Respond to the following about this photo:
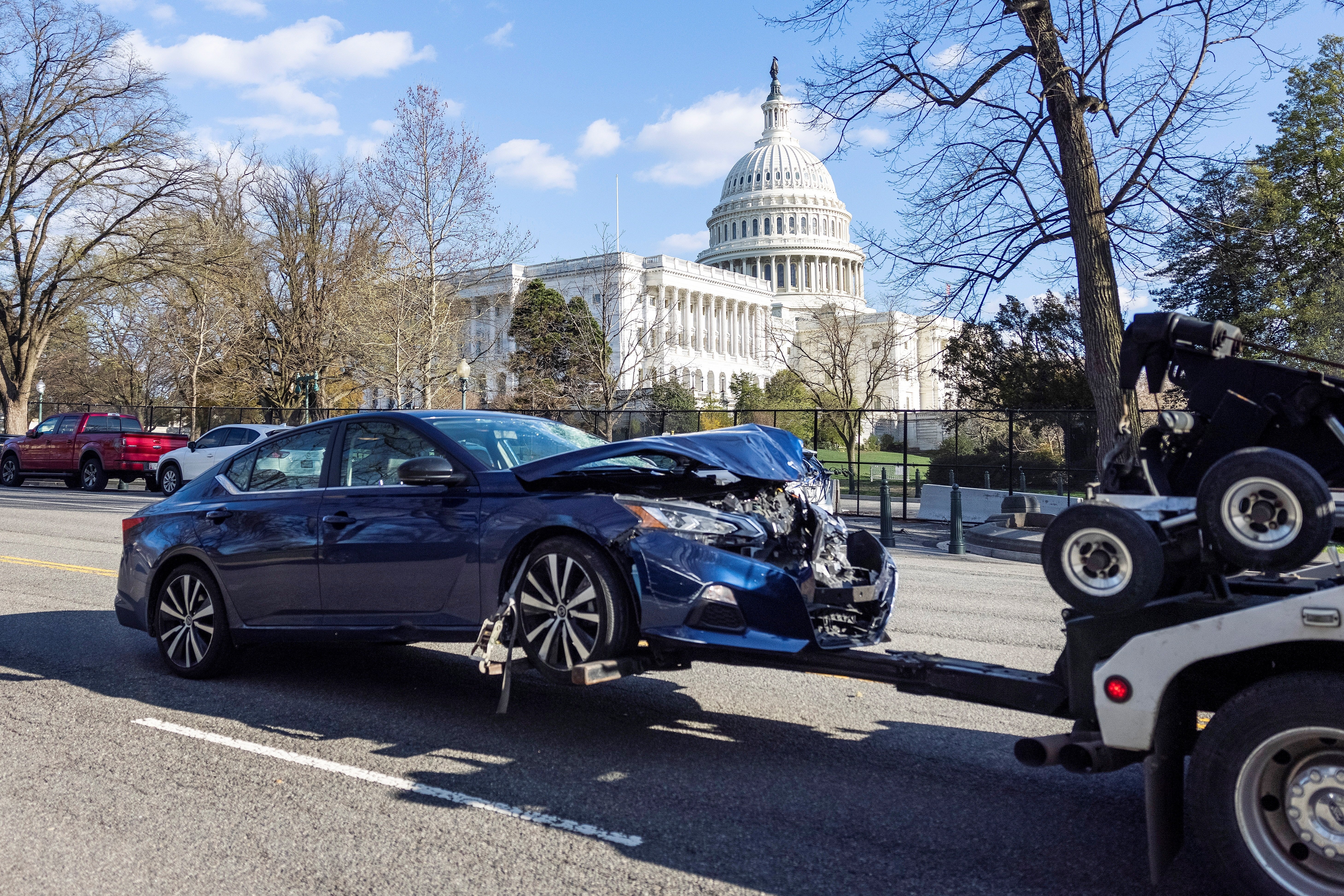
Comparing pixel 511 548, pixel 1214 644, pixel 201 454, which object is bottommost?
pixel 1214 644

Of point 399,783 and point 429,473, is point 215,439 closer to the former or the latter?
point 429,473

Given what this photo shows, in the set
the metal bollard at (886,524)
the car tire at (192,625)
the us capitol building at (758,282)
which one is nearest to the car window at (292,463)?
the car tire at (192,625)

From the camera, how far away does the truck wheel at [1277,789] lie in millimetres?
2990

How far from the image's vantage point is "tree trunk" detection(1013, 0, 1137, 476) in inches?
632

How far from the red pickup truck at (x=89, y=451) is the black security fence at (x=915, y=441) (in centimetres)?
63

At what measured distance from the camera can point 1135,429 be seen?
18.0ft

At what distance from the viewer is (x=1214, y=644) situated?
319cm

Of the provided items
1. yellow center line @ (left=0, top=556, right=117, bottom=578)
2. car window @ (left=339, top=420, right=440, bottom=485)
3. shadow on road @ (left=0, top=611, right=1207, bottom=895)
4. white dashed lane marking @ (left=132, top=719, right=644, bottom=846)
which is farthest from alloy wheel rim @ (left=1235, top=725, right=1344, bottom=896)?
yellow center line @ (left=0, top=556, right=117, bottom=578)

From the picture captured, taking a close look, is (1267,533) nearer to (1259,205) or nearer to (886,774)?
(886,774)

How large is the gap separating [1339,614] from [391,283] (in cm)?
3619

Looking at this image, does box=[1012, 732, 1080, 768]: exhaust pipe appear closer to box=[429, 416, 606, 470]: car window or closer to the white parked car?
box=[429, 416, 606, 470]: car window

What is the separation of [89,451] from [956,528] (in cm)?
2269

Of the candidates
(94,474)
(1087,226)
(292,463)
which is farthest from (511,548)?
(94,474)

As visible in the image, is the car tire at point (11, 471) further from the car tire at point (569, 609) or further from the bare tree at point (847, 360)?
the car tire at point (569, 609)
